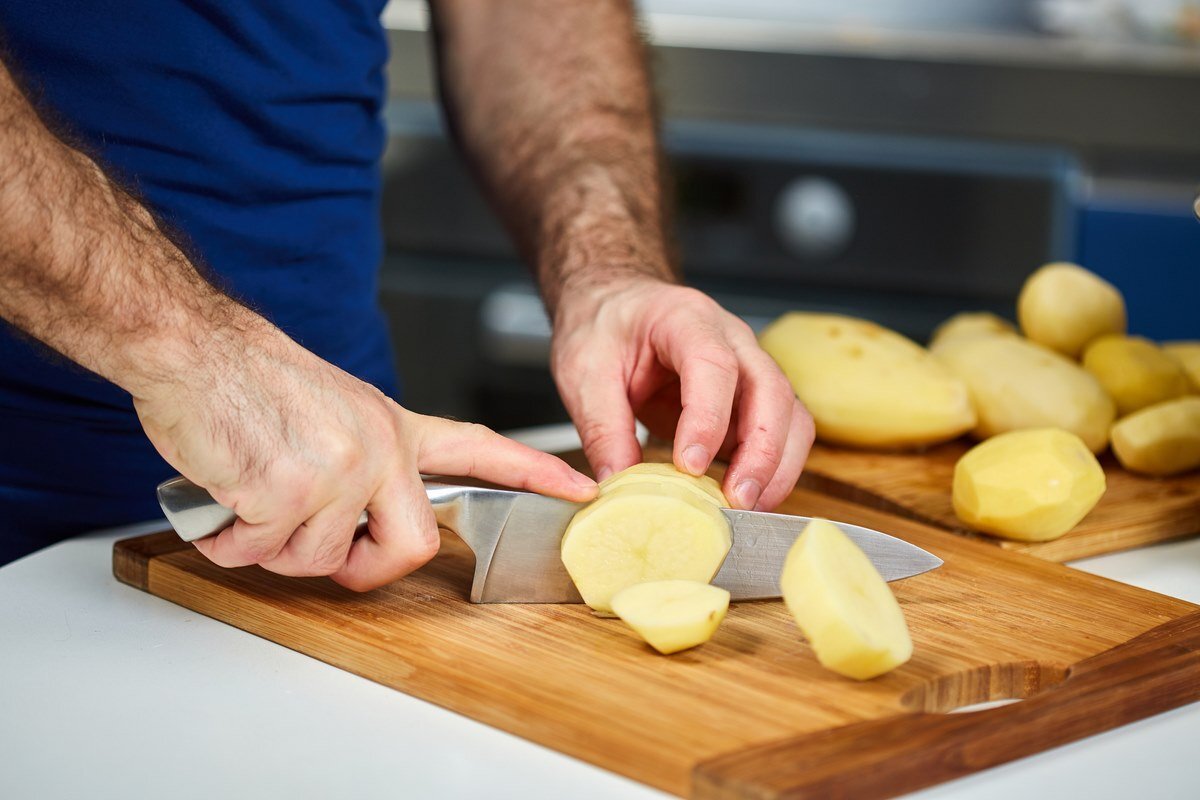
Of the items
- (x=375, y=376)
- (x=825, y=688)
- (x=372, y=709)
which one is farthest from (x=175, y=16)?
(x=825, y=688)

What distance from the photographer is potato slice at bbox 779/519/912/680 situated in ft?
2.64

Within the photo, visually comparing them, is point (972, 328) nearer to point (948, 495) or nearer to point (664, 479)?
point (948, 495)

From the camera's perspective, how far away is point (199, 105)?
1.23 metres

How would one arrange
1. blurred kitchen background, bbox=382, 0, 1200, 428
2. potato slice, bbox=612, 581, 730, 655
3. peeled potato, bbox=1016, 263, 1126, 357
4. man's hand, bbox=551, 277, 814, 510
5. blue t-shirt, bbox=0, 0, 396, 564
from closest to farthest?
potato slice, bbox=612, 581, 730, 655 < man's hand, bbox=551, 277, 814, 510 < blue t-shirt, bbox=0, 0, 396, 564 < peeled potato, bbox=1016, 263, 1126, 357 < blurred kitchen background, bbox=382, 0, 1200, 428

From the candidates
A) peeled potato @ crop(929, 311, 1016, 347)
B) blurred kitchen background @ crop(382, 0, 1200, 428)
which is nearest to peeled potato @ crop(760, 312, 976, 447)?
peeled potato @ crop(929, 311, 1016, 347)

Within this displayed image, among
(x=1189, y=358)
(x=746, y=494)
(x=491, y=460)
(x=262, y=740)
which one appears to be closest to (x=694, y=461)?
(x=746, y=494)

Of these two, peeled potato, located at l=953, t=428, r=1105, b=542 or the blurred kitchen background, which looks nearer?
peeled potato, located at l=953, t=428, r=1105, b=542

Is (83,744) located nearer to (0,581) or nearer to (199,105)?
(0,581)

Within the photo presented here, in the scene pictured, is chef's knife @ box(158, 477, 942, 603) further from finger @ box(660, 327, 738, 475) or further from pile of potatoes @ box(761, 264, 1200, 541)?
pile of potatoes @ box(761, 264, 1200, 541)

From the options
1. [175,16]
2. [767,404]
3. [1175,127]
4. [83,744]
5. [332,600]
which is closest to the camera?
[83,744]

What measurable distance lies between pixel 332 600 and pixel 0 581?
0.89ft

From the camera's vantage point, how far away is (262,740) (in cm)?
79

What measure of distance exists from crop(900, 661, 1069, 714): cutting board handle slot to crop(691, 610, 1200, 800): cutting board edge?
2 centimetres

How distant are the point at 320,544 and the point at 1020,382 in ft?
2.36
